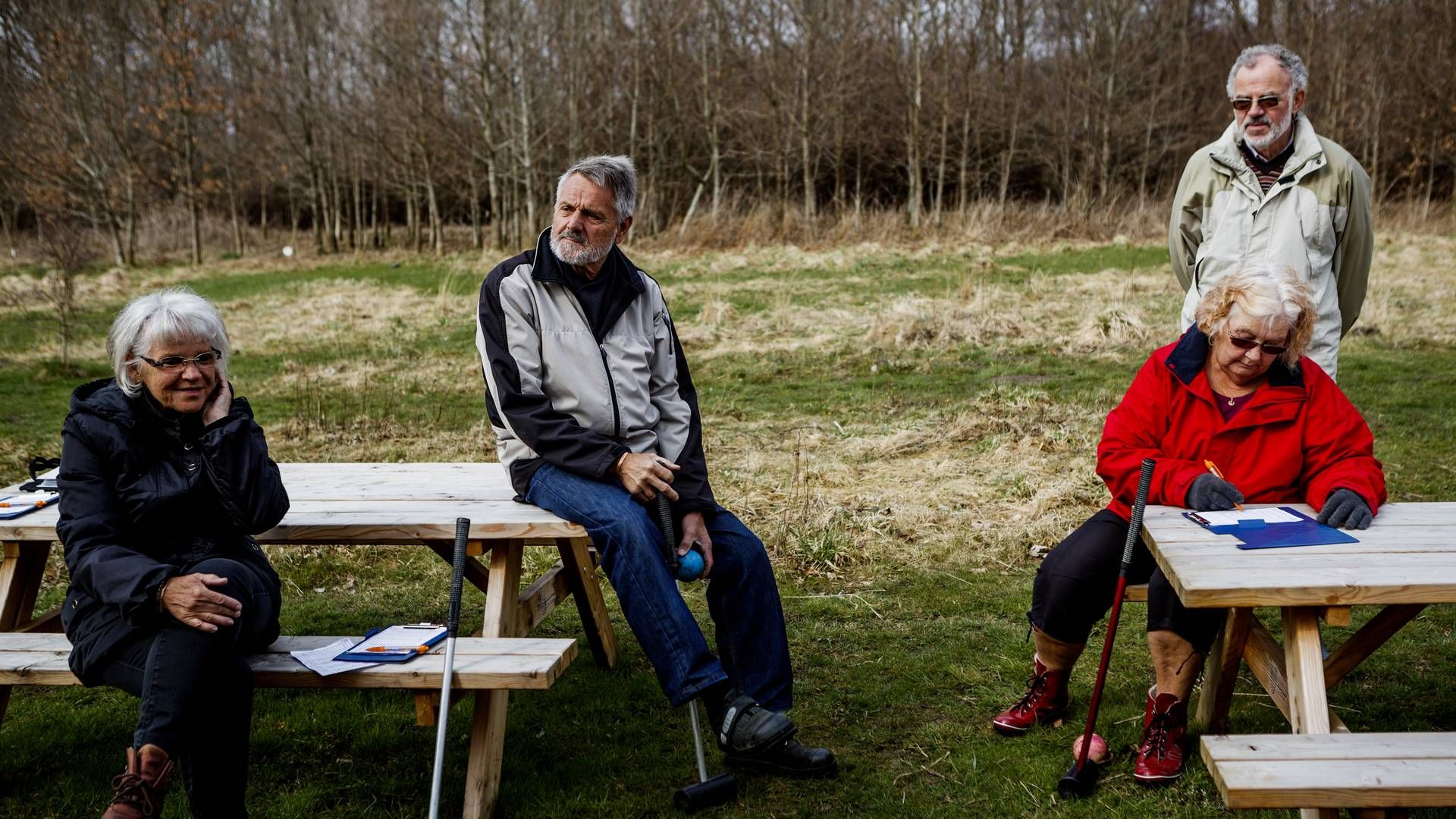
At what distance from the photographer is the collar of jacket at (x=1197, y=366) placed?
3277mm

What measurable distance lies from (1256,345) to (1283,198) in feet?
4.05

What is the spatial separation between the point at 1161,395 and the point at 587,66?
2730cm

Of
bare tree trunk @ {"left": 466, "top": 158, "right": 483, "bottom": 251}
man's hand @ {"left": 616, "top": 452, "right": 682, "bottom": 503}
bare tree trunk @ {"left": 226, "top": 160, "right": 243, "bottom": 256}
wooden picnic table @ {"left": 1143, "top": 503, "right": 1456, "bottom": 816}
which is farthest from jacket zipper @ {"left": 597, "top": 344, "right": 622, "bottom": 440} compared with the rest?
bare tree trunk @ {"left": 226, "top": 160, "right": 243, "bottom": 256}

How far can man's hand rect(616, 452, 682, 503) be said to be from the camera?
339 centimetres

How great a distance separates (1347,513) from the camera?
3012 mm

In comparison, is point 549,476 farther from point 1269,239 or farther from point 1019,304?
point 1019,304

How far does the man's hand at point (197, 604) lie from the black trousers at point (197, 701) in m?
0.03

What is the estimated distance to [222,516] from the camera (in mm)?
3154

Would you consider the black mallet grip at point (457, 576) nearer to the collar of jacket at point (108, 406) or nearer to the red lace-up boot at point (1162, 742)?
the collar of jacket at point (108, 406)

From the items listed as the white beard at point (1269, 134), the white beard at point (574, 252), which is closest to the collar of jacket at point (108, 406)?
the white beard at point (574, 252)

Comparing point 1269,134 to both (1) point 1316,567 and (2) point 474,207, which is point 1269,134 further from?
(2) point 474,207

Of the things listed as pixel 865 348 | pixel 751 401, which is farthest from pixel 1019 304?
pixel 751 401

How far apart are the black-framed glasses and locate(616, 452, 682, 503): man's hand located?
167cm

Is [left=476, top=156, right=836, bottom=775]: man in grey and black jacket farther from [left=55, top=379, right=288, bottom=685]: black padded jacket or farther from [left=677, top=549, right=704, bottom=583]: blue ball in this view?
[left=55, top=379, right=288, bottom=685]: black padded jacket
